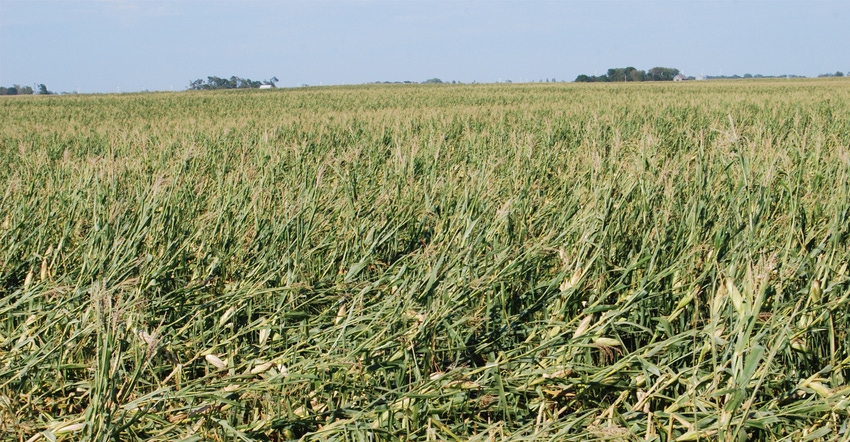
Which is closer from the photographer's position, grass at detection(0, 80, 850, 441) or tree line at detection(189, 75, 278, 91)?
grass at detection(0, 80, 850, 441)

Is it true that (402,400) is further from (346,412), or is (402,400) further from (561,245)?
(561,245)

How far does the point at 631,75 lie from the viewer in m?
91.1

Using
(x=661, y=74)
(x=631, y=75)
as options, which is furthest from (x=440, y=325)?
(x=661, y=74)

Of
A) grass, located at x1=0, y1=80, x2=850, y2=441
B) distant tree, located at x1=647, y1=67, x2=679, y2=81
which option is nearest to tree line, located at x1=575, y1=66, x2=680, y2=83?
distant tree, located at x1=647, y1=67, x2=679, y2=81

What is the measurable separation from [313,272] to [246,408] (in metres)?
1.01

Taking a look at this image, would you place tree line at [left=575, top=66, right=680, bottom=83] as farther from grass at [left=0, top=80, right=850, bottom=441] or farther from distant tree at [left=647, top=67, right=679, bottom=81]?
grass at [left=0, top=80, right=850, bottom=441]

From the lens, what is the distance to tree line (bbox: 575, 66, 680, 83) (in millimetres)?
89994

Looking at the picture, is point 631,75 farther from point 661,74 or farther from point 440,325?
point 440,325

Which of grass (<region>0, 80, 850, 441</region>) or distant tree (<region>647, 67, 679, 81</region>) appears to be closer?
grass (<region>0, 80, 850, 441</region>)

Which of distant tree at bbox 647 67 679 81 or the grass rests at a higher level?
distant tree at bbox 647 67 679 81

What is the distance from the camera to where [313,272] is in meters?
2.99

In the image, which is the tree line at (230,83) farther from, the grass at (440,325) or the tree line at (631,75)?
the grass at (440,325)

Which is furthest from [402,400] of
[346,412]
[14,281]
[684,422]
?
[14,281]

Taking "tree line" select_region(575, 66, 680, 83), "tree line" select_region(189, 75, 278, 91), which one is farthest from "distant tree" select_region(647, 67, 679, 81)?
"tree line" select_region(189, 75, 278, 91)
